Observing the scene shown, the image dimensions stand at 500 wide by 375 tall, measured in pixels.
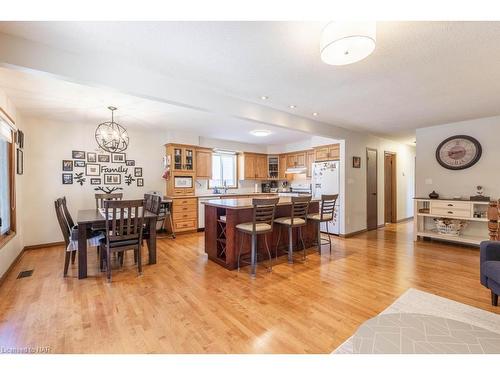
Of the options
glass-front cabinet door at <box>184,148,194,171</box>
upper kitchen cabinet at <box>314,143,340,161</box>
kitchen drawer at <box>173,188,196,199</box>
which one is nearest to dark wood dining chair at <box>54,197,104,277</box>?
kitchen drawer at <box>173,188,196,199</box>

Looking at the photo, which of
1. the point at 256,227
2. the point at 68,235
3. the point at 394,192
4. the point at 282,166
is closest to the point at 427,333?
the point at 256,227

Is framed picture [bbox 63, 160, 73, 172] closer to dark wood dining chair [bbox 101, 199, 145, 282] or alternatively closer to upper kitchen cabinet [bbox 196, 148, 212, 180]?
dark wood dining chair [bbox 101, 199, 145, 282]

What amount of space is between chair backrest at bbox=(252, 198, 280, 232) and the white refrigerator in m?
2.64

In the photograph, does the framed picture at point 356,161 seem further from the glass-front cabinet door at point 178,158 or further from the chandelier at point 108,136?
the chandelier at point 108,136

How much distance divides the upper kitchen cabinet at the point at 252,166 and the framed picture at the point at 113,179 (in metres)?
3.23

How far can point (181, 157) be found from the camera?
5676 mm

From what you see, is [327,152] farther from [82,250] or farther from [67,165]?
[67,165]

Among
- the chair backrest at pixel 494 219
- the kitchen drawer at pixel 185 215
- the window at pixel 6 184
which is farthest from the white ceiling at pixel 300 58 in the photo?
the kitchen drawer at pixel 185 215

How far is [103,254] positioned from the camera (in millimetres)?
3352

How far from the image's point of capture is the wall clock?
4352 mm

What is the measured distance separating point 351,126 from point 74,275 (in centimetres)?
541

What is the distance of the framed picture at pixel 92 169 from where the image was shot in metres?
4.86
